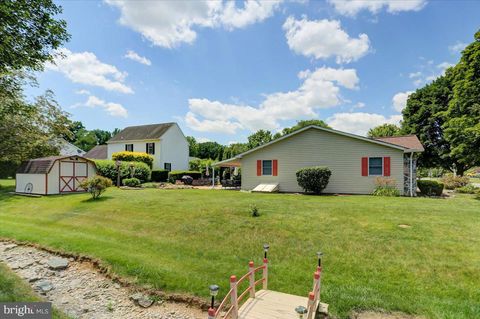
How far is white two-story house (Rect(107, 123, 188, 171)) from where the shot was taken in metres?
31.5

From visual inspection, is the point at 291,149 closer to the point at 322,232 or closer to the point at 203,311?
the point at 322,232

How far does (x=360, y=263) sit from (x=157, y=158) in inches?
1113

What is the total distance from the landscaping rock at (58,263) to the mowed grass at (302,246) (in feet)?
1.62

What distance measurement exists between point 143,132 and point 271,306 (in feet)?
109

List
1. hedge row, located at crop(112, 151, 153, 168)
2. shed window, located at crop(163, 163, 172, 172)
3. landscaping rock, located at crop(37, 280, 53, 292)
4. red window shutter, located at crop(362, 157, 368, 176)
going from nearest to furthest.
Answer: landscaping rock, located at crop(37, 280, 53, 292) → red window shutter, located at crop(362, 157, 368, 176) → hedge row, located at crop(112, 151, 153, 168) → shed window, located at crop(163, 163, 172, 172)

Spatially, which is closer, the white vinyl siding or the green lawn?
the green lawn

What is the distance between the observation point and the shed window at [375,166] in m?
15.9

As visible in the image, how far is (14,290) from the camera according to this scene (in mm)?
5488

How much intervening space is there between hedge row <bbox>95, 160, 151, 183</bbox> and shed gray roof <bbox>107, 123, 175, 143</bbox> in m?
7.43

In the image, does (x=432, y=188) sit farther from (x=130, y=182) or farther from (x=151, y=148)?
(x=151, y=148)

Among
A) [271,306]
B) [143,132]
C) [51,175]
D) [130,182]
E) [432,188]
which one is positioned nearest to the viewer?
[271,306]

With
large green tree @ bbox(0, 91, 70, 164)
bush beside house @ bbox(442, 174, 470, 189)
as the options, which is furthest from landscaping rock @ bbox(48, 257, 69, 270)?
bush beside house @ bbox(442, 174, 470, 189)

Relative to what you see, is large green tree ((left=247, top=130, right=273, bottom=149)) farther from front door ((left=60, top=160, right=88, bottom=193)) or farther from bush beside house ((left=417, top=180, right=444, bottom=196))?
bush beside house ((left=417, top=180, right=444, bottom=196))

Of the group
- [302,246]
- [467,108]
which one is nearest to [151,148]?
[302,246]
